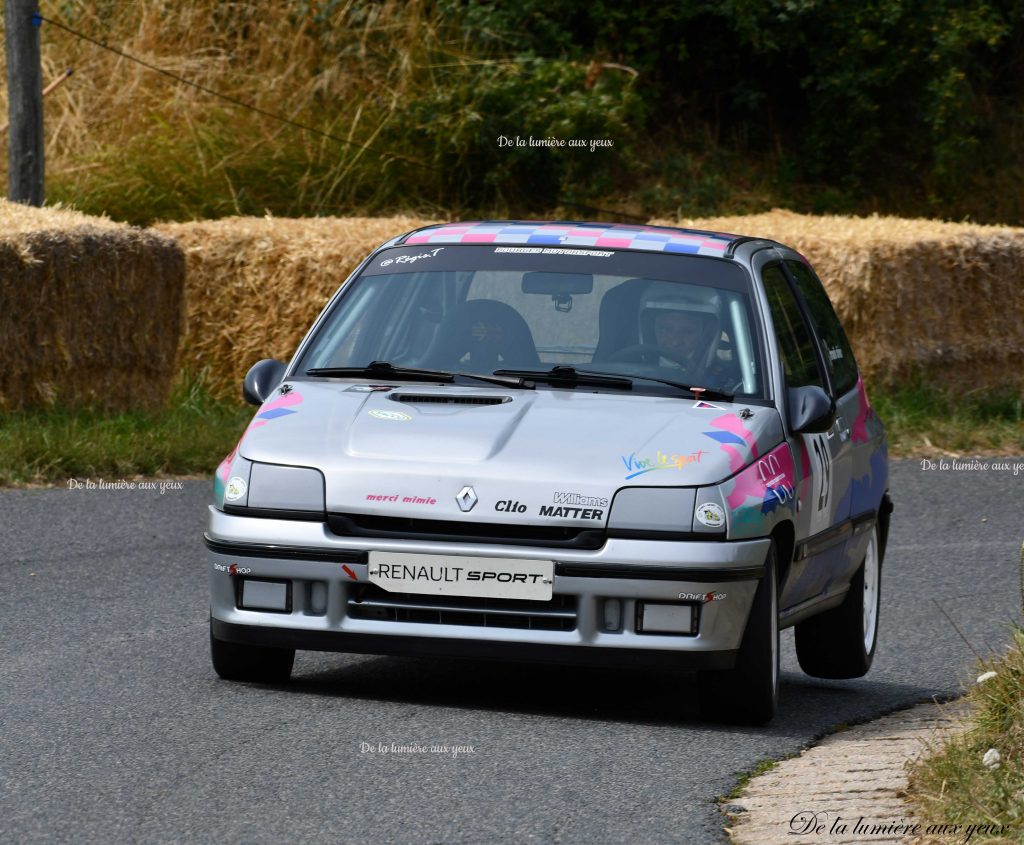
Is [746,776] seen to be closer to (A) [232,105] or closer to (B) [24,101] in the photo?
(B) [24,101]

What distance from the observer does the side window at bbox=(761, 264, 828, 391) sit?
7.14 metres

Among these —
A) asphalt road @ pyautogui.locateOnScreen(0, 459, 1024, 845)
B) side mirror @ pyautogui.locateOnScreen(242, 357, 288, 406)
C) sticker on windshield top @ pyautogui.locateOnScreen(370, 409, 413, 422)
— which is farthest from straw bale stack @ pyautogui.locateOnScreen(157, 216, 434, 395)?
sticker on windshield top @ pyautogui.locateOnScreen(370, 409, 413, 422)

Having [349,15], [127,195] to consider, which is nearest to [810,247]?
[127,195]

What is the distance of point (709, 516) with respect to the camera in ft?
19.7

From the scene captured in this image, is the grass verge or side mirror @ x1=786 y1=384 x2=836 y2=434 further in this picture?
the grass verge

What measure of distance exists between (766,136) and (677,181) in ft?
6.81

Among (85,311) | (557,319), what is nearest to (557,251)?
(557,319)

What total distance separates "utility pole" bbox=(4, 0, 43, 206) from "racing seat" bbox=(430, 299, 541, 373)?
31.9 ft

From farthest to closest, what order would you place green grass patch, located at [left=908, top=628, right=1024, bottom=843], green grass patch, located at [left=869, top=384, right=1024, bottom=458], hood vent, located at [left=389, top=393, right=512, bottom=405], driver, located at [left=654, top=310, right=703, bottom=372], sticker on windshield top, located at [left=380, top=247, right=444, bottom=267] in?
green grass patch, located at [left=869, top=384, right=1024, bottom=458] → sticker on windshield top, located at [left=380, top=247, right=444, bottom=267] → driver, located at [left=654, top=310, right=703, bottom=372] → hood vent, located at [left=389, top=393, right=512, bottom=405] → green grass patch, located at [left=908, top=628, right=1024, bottom=843]

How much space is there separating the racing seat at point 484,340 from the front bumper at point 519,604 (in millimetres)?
1134

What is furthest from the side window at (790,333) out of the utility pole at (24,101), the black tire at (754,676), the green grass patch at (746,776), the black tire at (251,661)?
the utility pole at (24,101)

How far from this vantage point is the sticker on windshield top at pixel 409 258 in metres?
7.45

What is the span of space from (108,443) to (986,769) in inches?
330

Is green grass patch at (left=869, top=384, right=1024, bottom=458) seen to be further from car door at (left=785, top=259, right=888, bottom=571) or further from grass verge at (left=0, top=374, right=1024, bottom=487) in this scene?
car door at (left=785, top=259, right=888, bottom=571)
